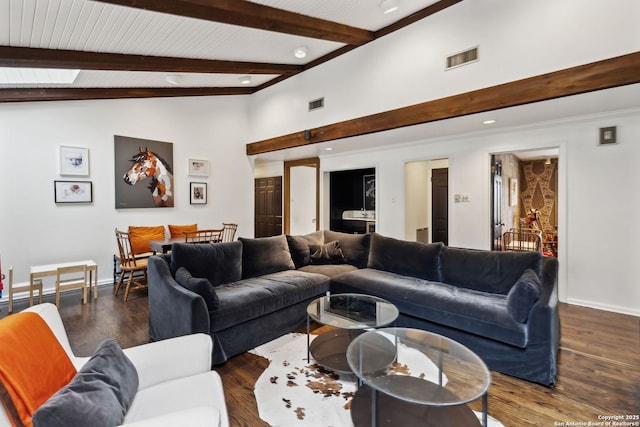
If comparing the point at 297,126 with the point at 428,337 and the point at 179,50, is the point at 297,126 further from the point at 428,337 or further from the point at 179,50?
the point at 428,337

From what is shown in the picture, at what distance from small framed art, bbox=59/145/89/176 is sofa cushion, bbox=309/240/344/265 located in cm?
374

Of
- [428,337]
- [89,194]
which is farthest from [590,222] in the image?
[89,194]

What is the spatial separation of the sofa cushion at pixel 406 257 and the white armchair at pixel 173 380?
A: 2.49 meters

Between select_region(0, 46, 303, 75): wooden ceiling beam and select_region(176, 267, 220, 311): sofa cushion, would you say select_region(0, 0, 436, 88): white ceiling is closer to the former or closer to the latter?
select_region(0, 46, 303, 75): wooden ceiling beam

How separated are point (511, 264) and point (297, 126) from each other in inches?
164

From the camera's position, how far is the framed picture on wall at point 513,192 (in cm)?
739

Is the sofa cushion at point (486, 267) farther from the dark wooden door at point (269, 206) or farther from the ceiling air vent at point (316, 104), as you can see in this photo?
the dark wooden door at point (269, 206)

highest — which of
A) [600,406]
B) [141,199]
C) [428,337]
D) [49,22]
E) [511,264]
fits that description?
[49,22]

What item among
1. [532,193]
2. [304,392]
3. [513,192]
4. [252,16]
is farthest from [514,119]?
[532,193]

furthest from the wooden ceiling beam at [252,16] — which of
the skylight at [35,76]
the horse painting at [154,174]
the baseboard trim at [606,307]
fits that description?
the baseboard trim at [606,307]

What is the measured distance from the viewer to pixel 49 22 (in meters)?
2.80

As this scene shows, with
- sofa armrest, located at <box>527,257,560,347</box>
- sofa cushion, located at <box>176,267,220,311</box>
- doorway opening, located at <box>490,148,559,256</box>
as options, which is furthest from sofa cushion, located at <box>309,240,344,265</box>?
doorway opening, located at <box>490,148,559,256</box>

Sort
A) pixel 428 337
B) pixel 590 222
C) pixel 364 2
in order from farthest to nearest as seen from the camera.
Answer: pixel 590 222 < pixel 364 2 < pixel 428 337

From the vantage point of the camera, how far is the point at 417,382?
6.02 ft
